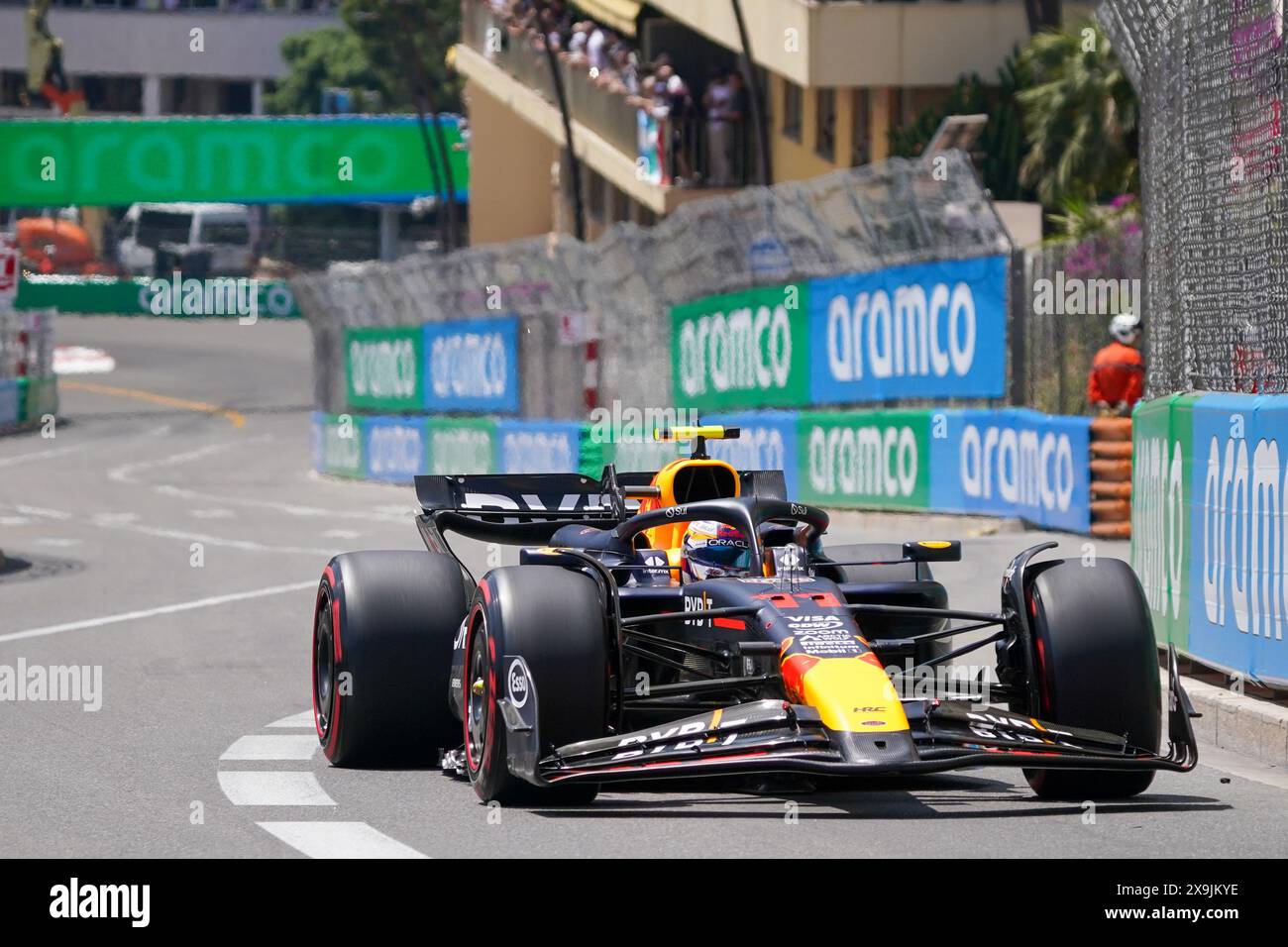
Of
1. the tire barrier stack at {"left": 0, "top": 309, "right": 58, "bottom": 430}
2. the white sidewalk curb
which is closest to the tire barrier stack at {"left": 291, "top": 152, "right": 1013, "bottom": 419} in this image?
the tire barrier stack at {"left": 0, "top": 309, "right": 58, "bottom": 430}

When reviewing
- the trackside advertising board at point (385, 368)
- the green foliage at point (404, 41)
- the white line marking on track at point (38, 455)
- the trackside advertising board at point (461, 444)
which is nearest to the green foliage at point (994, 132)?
the trackside advertising board at point (461, 444)

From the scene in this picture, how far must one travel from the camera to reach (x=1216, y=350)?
1055 centimetres

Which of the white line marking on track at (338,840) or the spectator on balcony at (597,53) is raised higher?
the spectator on balcony at (597,53)

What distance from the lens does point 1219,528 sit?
988cm

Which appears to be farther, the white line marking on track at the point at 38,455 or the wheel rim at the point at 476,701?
the white line marking on track at the point at 38,455

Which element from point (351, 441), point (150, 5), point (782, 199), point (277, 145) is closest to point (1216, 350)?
point (782, 199)

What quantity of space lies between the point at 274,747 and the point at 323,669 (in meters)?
0.43

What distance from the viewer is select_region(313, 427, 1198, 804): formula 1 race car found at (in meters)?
7.31

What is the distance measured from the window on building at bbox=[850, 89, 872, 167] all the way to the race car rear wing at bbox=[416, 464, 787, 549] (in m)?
23.7

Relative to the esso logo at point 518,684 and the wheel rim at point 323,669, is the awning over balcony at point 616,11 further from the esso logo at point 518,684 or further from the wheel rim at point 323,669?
the esso logo at point 518,684

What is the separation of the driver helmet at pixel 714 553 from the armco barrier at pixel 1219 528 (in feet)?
5.55

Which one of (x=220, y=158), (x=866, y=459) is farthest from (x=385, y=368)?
(x=220, y=158)

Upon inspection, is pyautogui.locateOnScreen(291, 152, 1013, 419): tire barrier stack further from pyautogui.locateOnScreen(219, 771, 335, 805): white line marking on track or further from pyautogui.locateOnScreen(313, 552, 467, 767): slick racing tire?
pyautogui.locateOnScreen(219, 771, 335, 805): white line marking on track

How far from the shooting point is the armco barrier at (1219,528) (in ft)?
30.0
